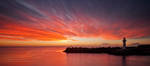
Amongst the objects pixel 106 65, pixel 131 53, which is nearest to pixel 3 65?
pixel 106 65

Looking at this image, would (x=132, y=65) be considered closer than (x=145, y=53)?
Yes

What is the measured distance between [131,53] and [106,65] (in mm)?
22013

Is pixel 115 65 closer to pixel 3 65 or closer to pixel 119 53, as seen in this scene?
pixel 119 53

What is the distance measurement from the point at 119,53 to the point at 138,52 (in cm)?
716

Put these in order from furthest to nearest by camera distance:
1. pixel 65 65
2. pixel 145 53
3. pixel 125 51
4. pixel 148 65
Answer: pixel 125 51, pixel 145 53, pixel 65 65, pixel 148 65

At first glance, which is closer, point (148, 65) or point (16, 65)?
point (148, 65)

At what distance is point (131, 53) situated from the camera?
122ft

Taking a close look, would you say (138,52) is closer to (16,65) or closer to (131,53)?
(131,53)

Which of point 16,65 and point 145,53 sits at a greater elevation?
point 145,53

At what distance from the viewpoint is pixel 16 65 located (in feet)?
73.2

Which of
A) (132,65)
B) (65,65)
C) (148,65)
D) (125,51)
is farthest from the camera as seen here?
(125,51)

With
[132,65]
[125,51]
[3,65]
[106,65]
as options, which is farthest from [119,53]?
[3,65]

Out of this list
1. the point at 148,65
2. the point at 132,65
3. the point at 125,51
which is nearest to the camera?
the point at 148,65

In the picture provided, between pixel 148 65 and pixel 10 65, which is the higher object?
pixel 148 65
